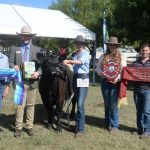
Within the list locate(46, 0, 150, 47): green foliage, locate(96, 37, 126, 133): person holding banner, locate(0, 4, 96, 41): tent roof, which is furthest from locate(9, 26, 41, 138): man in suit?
locate(46, 0, 150, 47): green foliage

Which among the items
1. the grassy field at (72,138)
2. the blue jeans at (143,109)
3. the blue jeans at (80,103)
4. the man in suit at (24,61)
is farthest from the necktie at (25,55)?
the blue jeans at (143,109)

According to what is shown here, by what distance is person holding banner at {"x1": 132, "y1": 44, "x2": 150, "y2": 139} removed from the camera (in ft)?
24.3

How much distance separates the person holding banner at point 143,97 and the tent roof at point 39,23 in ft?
28.0

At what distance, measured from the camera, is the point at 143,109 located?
7555mm

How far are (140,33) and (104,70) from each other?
461 inches

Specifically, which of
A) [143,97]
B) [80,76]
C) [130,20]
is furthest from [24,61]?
[130,20]

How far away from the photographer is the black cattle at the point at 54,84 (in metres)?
7.83

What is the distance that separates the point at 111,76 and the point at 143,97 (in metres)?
0.77

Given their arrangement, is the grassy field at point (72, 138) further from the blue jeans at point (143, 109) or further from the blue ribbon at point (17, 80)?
the blue ribbon at point (17, 80)

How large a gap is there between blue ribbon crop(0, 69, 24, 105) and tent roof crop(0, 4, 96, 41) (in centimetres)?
801

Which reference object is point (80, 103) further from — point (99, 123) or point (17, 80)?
point (99, 123)

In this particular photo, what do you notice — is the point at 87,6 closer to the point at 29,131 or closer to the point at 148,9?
the point at 148,9

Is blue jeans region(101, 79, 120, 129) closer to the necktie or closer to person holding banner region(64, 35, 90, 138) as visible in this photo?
person holding banner region(64, 35, 90, 138)

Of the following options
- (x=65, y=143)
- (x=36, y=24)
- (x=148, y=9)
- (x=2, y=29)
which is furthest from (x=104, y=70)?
(x=148, y=9)
